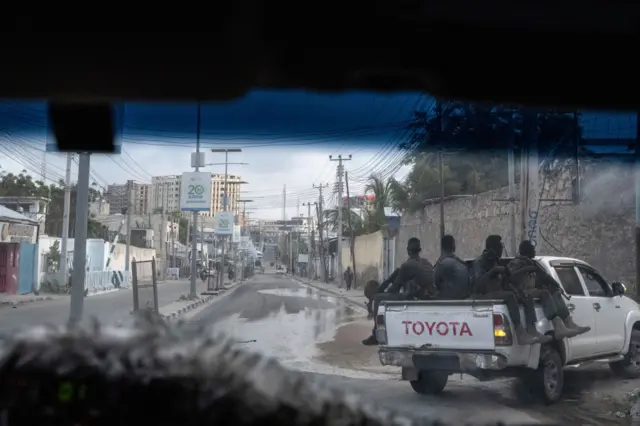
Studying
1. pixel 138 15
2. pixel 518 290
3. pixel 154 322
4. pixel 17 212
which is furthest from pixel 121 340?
pixel 17 212

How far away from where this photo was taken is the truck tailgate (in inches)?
187

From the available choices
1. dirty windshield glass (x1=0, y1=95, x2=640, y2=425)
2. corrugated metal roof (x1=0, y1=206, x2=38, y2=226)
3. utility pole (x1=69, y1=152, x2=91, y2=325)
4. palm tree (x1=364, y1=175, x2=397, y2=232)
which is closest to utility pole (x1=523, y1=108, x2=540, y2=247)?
dirty windshield glass (x1=0, y1=95, x2=640, y2=425)

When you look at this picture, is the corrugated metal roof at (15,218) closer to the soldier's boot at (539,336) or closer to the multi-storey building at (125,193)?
the multi-storey building at (125,193)

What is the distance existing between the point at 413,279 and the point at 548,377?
1.75 m

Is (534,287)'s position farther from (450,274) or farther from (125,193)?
(125,193)

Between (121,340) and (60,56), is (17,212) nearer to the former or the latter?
(60,56)

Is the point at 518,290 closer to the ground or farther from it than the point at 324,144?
closer to the ground

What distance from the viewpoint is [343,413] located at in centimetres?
214

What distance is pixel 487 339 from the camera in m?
5.03

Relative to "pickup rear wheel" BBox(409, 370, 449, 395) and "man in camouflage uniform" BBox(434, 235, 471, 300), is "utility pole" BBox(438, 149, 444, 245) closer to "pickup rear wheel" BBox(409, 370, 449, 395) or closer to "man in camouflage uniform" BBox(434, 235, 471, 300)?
"man in camouflage uniform" BBox(434, 235, 471, 300)

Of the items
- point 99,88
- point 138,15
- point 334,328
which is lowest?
point 334,328

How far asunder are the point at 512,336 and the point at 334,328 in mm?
3781

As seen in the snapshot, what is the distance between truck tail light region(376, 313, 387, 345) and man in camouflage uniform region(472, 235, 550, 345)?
70 centimetres

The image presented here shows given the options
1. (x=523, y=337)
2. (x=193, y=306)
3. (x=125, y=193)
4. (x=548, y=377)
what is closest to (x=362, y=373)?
(x=523, y=337)
